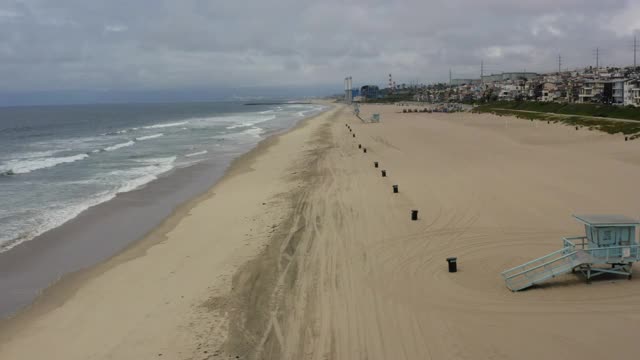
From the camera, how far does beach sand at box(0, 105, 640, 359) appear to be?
32.8 feet

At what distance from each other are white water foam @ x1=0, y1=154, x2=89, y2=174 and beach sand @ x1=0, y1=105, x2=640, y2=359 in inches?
816

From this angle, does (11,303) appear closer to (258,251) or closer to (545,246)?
(258,251)

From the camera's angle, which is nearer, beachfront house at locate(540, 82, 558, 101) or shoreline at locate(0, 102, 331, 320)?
shoreline at locate(0, 102, 331, 320)

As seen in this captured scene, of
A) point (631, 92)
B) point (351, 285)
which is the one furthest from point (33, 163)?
point (631, 92)

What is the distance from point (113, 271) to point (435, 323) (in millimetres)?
9086

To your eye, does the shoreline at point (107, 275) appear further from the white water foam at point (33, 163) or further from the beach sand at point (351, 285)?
the white water foam at point (33, 163)

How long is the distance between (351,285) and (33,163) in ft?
121

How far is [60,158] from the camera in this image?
43.9 m

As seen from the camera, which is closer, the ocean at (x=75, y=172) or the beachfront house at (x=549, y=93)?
the ocean at (x=75, y=172)

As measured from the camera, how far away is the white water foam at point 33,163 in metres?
37.6

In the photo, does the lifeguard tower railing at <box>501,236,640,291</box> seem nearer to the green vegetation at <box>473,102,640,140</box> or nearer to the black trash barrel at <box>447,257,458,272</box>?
the black trash barrel at <box>447,257,458,272</box>

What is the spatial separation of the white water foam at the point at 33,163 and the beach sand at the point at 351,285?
68.0 ft

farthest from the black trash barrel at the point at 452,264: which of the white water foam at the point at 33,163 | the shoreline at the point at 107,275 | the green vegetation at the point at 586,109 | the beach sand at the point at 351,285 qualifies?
the green vegetation at the point at 586,109

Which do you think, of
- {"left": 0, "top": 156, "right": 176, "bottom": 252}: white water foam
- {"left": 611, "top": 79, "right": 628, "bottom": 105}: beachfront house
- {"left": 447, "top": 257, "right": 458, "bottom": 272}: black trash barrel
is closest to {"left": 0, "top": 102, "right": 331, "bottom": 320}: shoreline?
{"left": 0, "top": 156, "right": 176, "bottom": 252}: white water foam
